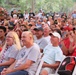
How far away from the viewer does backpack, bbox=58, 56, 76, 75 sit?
15.5ft

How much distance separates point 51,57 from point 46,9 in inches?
1065

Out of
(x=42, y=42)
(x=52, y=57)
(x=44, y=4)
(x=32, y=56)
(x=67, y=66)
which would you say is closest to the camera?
(x=67, y=66)

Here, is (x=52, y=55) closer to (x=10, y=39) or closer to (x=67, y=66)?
(x=67, y=66)

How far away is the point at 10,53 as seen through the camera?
18.2ft

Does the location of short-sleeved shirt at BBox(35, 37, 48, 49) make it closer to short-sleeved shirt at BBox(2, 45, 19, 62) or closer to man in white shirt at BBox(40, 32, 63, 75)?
man in white shirt at BBox(40, 32, 63, 75)

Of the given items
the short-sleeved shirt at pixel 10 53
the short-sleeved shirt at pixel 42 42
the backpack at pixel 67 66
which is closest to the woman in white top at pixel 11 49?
the short-sleeved shirt at pixel 10 53

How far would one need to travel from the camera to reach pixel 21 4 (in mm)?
28500

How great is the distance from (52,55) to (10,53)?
843mm

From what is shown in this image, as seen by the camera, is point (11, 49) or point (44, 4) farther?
point (44, 4)

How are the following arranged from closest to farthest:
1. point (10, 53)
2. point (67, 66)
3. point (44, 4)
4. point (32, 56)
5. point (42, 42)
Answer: point (67, 66) → point (32, 56) → point (10, 53) → point (42, 42) → point (44, 4)

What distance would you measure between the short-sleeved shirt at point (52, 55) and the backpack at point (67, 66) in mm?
233

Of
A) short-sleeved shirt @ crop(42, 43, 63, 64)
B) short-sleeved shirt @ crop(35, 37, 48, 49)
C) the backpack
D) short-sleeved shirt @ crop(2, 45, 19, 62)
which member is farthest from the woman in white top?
short-sleeved shirt @ crop(35, 37, 48, 49)

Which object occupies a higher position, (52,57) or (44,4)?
(44,4)

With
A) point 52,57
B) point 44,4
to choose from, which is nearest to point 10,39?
point 52,57
